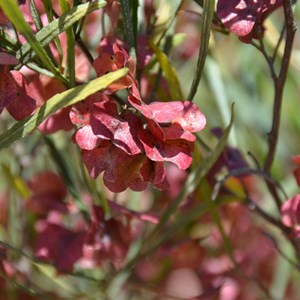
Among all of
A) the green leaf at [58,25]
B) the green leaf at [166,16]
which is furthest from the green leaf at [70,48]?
the green leaf at [166,16]

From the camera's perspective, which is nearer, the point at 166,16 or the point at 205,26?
the point at 205,26

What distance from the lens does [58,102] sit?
58 centimetres

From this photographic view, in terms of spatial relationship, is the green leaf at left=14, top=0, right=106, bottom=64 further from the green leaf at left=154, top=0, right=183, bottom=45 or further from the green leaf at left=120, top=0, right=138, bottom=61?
the green leaf at left=154, top=0, right=183, bottom=45

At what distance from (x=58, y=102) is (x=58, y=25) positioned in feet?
0.22

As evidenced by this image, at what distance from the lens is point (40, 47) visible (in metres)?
0.58

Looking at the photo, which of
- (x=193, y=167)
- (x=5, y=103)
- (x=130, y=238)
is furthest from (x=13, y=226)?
(x=5, y=103)

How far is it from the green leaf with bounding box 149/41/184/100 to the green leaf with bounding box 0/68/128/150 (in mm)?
159

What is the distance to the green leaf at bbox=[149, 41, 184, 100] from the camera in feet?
2.37

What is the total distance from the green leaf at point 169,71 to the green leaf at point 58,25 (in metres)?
0.14

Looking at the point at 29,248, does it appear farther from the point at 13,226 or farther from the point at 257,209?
the point at 257,209

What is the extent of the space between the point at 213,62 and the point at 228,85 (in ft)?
1.10

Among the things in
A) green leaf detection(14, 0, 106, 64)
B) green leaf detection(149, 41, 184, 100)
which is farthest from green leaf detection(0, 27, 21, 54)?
green leaf detection(149, 41, 184, 100)

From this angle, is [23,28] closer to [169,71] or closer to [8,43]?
[8,43]

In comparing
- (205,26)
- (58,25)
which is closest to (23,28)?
(58,25)
